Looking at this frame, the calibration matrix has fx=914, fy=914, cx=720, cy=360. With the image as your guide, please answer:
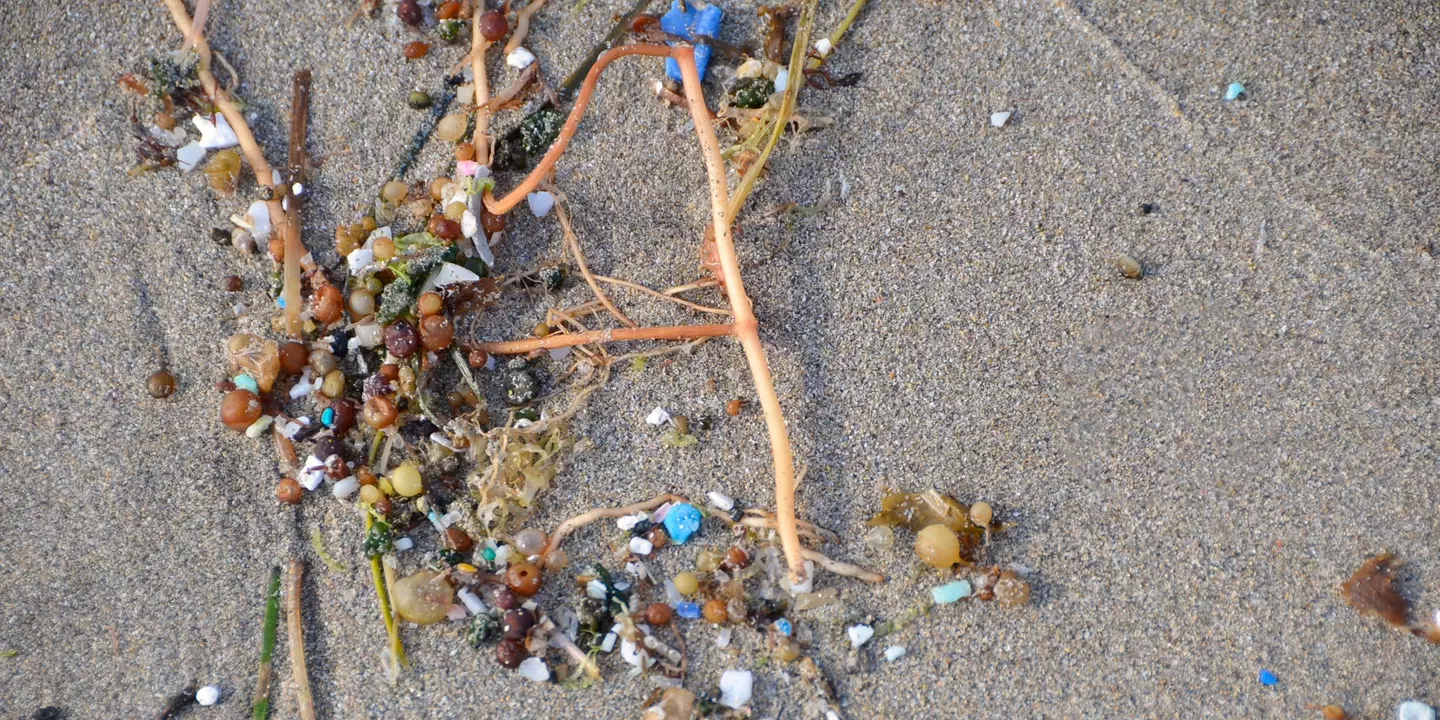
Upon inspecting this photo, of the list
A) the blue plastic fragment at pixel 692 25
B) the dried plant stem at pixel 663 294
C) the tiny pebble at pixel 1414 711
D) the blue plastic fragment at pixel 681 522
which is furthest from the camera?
the blue plastic fragment at pixel 692 25

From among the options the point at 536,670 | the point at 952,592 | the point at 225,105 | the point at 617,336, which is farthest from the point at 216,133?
the point at 952,592

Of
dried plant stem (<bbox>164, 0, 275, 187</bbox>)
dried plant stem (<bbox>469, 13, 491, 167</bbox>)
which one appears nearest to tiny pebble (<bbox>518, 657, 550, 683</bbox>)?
dried plant stem (<bbox>469, 13, 491, 167</bbox>)

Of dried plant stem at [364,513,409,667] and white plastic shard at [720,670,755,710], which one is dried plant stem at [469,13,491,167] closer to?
dried plant stem at [364,513,409,667]

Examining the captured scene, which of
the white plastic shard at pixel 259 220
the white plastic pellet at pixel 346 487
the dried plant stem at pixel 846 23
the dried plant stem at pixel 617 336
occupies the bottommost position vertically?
the white plastic pellet at pixel 346 487

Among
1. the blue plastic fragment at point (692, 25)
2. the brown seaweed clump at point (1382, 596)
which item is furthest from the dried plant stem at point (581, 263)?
the brown seaweed clump at point (1382, 596)

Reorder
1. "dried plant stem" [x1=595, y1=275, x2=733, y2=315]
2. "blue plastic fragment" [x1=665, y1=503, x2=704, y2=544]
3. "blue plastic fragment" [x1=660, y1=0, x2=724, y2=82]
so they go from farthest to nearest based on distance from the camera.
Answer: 1. "blue plastic fragment" [x1=660, y1=0, x2=724, y2=82]
2. "dried plant stem" [x1=595, y1=275, x2=733, y2=315]
3. "blue plastic fragment" [x1=665, y1=503, x2=704, y2=544]

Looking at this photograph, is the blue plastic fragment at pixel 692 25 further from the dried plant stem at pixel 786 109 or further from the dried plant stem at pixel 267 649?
the dried plant stem at pixel 267 649

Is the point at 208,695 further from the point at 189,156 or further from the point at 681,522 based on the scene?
the point at 189,156
